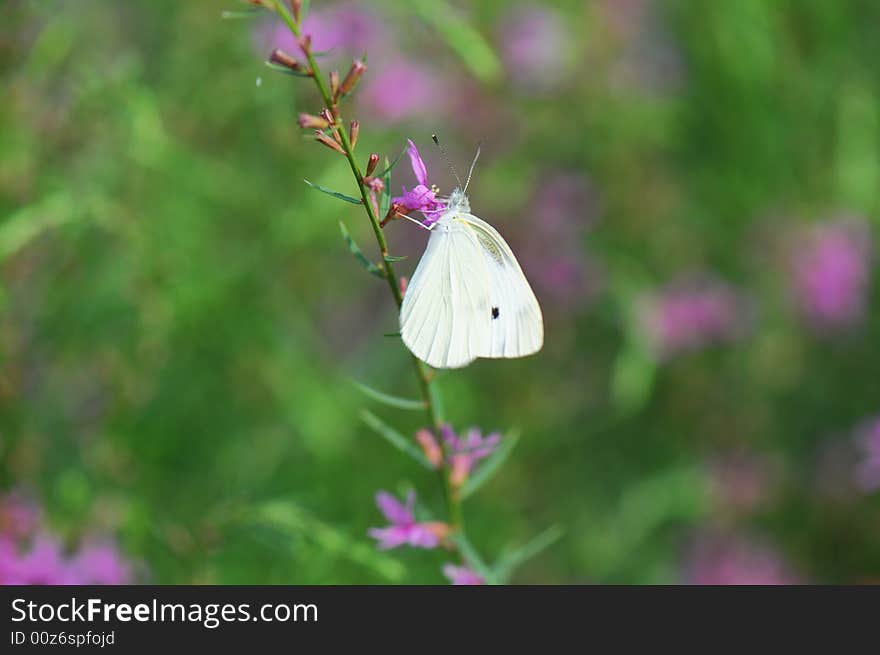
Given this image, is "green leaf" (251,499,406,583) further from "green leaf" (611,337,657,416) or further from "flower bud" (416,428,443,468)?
"green leaf" (611,337,657,416)

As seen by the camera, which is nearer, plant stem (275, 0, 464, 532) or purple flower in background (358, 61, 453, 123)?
plant stem (275, 0, 464, 532)

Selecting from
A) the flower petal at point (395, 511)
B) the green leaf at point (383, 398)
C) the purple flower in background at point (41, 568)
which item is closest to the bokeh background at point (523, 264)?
the purple flower in background at point (41, 568)

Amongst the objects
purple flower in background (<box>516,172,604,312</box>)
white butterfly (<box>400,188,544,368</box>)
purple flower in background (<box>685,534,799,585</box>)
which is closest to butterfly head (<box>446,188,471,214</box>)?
white butterfly (<box>400,188,544,368</box>)

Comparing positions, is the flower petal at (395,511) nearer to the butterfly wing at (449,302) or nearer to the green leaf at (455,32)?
the butterfly wing at (449,302)

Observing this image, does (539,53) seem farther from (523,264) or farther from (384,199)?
(384,199)

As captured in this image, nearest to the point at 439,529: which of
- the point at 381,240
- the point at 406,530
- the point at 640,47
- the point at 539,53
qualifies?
the point at 406,530

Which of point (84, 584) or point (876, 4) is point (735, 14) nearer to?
point (876, 4)
